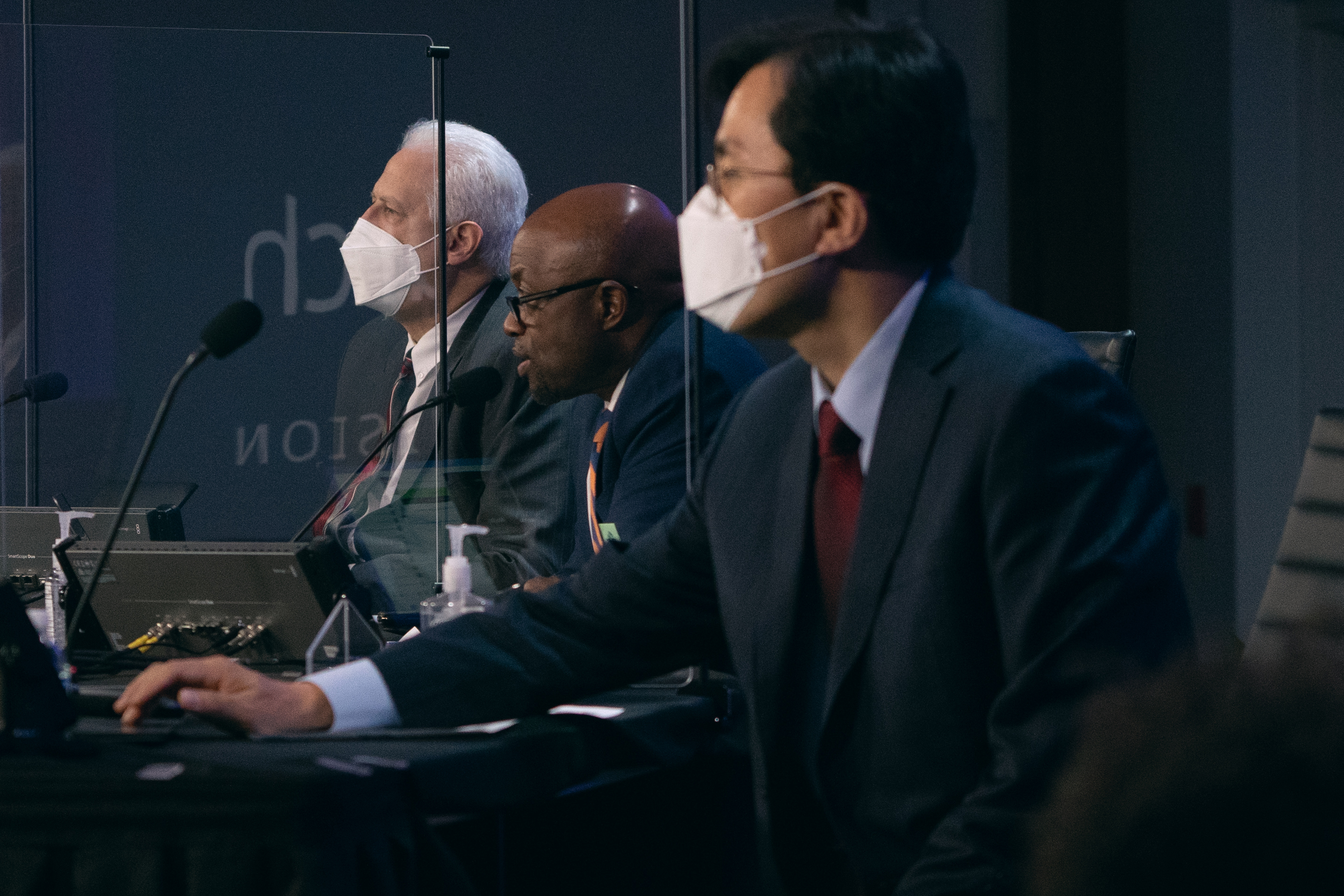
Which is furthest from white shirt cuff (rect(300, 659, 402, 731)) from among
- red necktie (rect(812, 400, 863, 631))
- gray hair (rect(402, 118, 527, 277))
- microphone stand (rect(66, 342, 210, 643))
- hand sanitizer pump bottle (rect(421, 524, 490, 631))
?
gray hair (rect(402, 118, 527, 277))

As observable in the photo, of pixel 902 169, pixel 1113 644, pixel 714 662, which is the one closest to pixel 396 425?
pixel 714 662

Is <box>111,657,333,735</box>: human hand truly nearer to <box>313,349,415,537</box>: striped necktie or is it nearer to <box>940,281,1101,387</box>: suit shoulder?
<box>940,281,1101,387</box>: suit shoulder

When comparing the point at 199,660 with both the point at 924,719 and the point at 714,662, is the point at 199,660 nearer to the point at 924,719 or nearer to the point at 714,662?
the point at 714,662

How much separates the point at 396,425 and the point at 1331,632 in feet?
5.12

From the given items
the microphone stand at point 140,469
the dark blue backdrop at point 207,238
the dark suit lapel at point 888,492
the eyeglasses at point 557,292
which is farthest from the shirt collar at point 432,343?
the dark suit lapel at point 888,492

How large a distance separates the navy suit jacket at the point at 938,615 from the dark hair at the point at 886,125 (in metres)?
0.07

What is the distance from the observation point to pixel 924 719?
1.03 m

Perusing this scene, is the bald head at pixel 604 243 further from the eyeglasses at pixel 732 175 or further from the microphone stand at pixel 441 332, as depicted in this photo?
the eyeglasses at pixel 732 175

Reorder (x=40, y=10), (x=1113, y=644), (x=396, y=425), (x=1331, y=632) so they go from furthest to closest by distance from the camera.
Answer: (x=40, y=10) → (x=396, y=425) → (x=1113, y=644) → (x=1331, y=632)

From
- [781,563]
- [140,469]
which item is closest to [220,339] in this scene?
[140,469]

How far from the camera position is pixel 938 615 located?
1023 millimetres

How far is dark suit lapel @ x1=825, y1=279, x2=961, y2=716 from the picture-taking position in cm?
105

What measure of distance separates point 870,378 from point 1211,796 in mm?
→ 820

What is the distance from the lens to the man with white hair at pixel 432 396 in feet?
6.23
